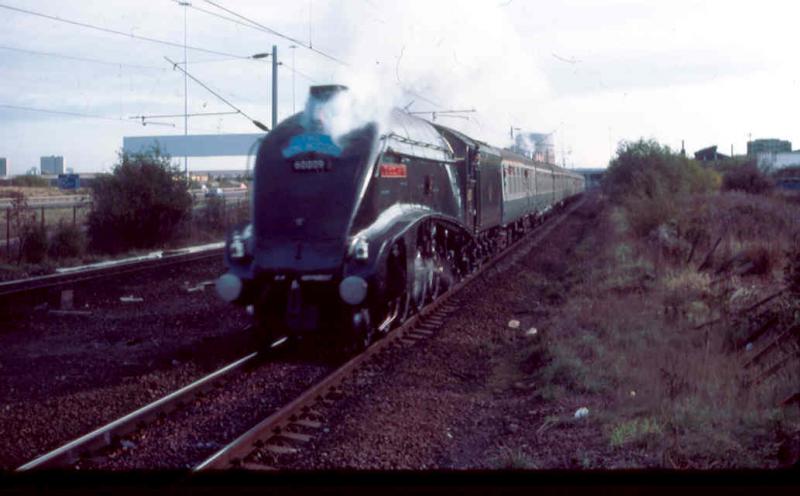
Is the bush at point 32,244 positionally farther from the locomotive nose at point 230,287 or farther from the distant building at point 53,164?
the distant building at point 53,164

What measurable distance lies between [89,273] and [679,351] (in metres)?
14.0

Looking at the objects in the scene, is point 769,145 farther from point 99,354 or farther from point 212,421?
point 212,421

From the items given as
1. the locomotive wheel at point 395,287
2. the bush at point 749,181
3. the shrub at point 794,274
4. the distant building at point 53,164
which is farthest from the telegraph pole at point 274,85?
the distant building at point 53,164

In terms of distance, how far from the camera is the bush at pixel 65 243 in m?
23.8

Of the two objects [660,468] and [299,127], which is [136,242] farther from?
[660,468]

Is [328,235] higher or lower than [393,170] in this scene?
lower

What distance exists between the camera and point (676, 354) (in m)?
9.42

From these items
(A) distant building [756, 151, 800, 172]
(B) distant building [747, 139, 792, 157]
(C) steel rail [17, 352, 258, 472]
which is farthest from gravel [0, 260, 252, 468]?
(B) distant building [747, 139, 792, 157]

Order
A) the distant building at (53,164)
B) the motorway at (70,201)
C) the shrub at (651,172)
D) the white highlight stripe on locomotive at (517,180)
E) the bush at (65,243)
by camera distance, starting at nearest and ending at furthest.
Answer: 1. the white highlight stripe on locomotive at (517,180)
2. the bush at (65,243)
3. the motorway at (70,201)
4. the shrub at (651,172)
5. the distant building at (53,164)

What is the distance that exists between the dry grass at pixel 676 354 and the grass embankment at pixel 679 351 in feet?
0.06

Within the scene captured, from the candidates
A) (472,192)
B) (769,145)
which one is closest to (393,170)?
(472,192)

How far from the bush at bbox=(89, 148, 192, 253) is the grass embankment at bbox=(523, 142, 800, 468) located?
1453 cm

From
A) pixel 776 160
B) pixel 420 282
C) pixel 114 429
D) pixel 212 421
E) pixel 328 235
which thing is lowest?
pixel 212 421

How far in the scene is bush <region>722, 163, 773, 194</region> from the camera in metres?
43.7
